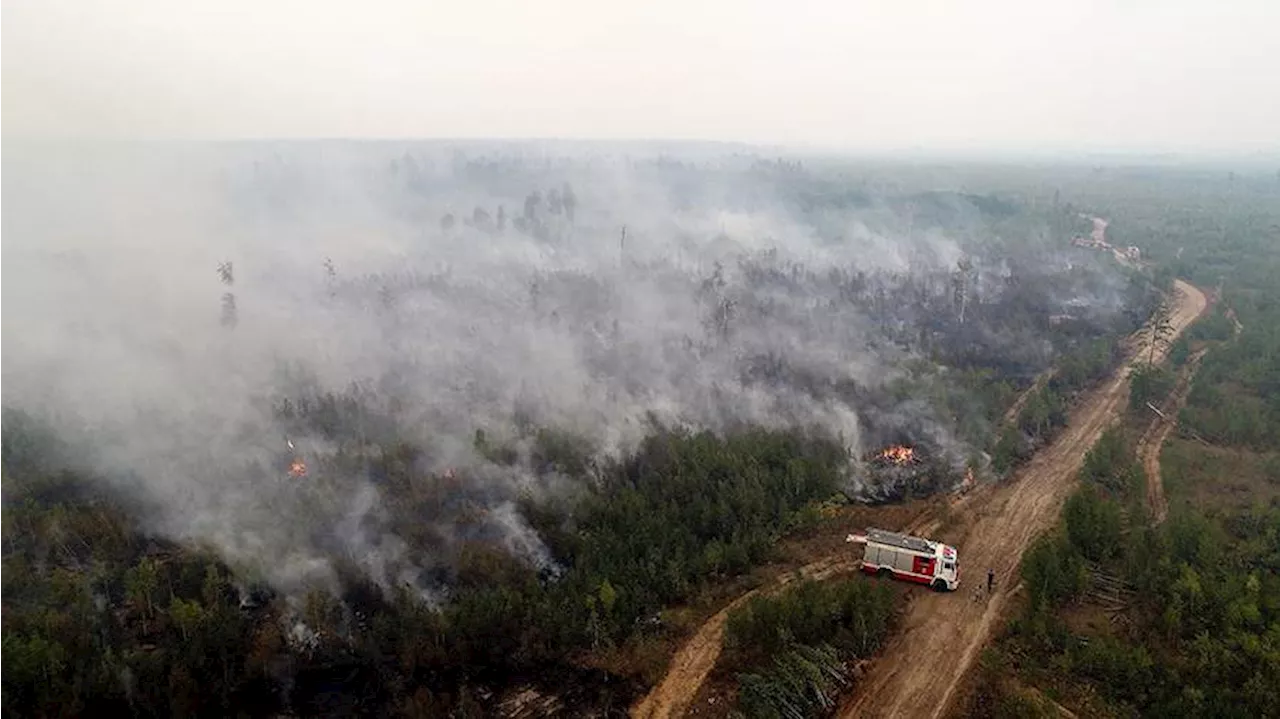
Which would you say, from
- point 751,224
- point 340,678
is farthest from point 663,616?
point 751,224

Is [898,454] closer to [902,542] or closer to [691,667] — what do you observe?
[902,542]

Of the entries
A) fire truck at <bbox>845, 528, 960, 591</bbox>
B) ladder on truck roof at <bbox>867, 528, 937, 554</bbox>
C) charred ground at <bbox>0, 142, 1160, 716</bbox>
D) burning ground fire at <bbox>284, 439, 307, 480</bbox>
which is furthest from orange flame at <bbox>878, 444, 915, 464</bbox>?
burning ground fire at <bbox>284, 439, 307, 480</bbox>

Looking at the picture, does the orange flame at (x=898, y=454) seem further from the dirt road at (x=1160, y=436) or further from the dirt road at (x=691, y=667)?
the dirt road at (x=691, y=667)

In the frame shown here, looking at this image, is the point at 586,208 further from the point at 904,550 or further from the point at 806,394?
the point at 904,550

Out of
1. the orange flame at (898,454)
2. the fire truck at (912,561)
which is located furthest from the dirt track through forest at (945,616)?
the orange flame at (898,454)

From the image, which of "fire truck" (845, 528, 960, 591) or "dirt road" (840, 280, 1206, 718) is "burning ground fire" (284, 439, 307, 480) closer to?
"fire truck" (845, 528, 960, 591)

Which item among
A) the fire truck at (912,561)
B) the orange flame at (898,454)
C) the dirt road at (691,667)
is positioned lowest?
the dirt road at (691,667)

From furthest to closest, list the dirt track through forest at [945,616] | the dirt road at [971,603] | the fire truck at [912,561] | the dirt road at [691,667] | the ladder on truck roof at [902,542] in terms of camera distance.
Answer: the ladder on truck roof at [902,542] → the fire truck at [912,561] → the dirt road at [691,667] → the dirt track through forest at [945,616] → the dirt road at [971,603]
